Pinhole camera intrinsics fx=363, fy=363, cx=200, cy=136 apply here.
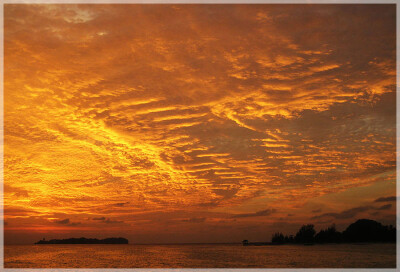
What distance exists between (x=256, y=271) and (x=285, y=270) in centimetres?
735

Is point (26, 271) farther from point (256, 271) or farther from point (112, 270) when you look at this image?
point (256, 271)

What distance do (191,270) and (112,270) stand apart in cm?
2008

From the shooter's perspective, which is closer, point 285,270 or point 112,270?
point 285,270

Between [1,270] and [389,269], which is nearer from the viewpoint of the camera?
[389,269]

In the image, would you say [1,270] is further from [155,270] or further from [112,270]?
[155,270]

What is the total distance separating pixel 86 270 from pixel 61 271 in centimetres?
570

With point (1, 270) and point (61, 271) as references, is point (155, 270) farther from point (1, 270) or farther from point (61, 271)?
point (1, 270)

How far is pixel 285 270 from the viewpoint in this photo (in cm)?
8119

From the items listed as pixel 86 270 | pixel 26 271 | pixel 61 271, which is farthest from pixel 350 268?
pixel 26 271

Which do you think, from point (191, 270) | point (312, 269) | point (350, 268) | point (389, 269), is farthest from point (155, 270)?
point (389, 269)

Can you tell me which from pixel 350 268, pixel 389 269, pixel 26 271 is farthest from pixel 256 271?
pixel 26 271

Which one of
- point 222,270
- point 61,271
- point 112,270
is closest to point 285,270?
point 222,270

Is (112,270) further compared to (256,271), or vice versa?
(112,270)

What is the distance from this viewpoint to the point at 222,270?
82312 millimetres
